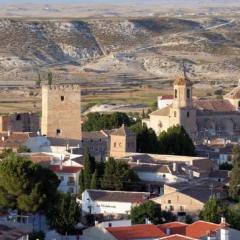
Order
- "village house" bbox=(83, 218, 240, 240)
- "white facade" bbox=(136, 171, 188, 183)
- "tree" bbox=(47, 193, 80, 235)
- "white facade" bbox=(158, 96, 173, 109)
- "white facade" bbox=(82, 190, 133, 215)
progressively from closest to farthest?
1. "village house" bbox=(83, 218, 240, 240)
2. "tree" bbox=(47, 193, 80, 235)
3. "white facade" bbox=(82, 190, 133, 215)
4. "white facade" bbox=(136, 171, 188, 183)
5. "white facade" bbox=(158, 96, 173, 109)

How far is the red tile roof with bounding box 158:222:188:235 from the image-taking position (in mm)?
35844

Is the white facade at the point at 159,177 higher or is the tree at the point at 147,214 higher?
the white facade at the point at 159,177

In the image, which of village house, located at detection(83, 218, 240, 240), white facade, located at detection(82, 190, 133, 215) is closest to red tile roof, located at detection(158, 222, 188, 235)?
village house, located at detection(83, 218, 240, 240)

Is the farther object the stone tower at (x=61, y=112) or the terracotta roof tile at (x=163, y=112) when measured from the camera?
the terracotta roof tile at (x=163, y=112)

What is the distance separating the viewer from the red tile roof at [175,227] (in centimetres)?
3584

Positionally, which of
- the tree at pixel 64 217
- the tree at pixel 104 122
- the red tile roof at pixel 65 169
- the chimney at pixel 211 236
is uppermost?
the tree at pixel 104 122

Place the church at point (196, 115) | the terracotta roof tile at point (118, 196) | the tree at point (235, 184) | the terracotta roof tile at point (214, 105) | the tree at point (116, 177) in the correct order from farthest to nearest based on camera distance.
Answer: the terracotta roof tile at point (214, 105) < the church at point (196, 115) < the tree at point (116, 177) < the tree at point (235, 184) < the terracotta roof tile at point (118, 196)

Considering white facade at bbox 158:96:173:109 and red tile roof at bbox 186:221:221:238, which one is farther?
white facade at bbox 158:96:173:109

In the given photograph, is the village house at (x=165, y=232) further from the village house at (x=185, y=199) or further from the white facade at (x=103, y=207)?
the village house at (x=185, y=199)

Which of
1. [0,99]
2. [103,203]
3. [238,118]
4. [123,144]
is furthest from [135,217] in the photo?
[0,99]

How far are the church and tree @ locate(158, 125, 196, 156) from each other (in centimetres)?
697

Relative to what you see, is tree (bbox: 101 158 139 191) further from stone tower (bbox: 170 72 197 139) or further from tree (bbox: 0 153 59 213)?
stone tower (bbox: 170 72 197 139)

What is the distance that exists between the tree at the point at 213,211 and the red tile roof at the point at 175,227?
1.20 metres

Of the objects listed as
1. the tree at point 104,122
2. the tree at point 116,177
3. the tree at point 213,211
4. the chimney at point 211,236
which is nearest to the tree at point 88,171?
the tree at point 116,177
